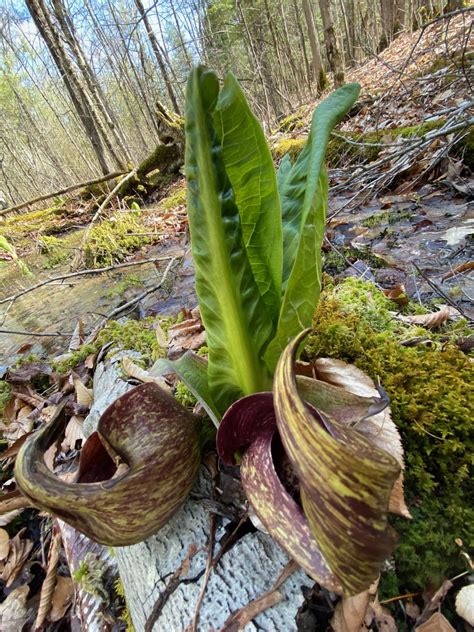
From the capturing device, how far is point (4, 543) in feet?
4.40

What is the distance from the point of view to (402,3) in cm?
1054

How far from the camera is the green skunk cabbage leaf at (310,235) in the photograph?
63 cm

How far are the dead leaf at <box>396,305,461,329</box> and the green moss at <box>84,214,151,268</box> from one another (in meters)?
2.83

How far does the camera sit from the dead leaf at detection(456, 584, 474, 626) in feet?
1.97

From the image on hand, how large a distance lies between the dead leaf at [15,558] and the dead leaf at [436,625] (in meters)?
1.30

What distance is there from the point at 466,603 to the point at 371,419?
32cm

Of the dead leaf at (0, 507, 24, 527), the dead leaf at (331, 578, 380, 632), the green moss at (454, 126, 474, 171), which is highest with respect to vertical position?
the green moss at (454, 126, 474, 171)

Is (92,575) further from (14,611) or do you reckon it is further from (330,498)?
(330,498)

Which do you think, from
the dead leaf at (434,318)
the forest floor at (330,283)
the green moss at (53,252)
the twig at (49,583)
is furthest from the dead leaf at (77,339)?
the green moss at (53,252)

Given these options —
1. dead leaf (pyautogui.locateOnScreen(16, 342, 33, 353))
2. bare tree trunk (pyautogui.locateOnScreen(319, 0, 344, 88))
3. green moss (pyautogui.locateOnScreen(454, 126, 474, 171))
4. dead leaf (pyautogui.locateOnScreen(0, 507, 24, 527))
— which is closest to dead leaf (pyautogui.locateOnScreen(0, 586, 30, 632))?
dead leaf (pyautogui.locateOnScreen(0, 507, 24, 527))

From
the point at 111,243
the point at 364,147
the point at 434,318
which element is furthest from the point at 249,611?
the point at 111,243

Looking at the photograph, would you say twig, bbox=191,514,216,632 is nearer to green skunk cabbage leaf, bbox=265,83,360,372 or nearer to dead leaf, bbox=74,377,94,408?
green skunk cabbage leaf, bbox=265,83,360,372

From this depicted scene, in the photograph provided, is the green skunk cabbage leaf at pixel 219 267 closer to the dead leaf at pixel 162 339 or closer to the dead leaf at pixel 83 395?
the dead leaf at pixel 162 339

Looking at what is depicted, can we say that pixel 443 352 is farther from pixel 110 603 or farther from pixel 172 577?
pixel 110 603
